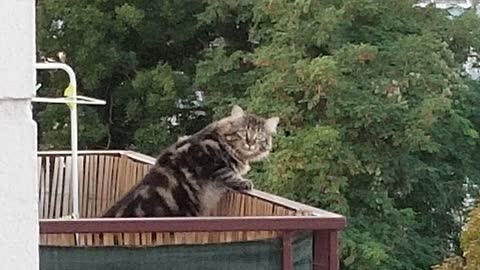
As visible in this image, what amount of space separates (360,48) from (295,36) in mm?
472

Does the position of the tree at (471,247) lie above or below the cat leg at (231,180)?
below

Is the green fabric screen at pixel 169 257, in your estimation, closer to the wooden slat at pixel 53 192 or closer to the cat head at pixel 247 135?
the cat head at pixel 247 135

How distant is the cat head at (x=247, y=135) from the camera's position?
2.86m

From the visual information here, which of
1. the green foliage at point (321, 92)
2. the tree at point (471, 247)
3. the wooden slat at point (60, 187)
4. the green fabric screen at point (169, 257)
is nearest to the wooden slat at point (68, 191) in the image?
the wooden slat at point (60, 187)

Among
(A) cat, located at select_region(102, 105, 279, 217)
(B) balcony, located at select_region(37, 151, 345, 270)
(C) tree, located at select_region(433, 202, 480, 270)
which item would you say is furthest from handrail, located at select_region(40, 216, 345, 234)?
(C) tree, located at select_region(433, 202, 480, 270)

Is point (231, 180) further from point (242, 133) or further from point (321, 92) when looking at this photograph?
point (321, 92)

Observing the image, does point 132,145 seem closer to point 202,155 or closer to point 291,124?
point 291,124

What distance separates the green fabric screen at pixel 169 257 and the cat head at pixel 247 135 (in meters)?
0.98

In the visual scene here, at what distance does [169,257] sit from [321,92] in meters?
5.30

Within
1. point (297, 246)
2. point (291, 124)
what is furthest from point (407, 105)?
point (297, 246)

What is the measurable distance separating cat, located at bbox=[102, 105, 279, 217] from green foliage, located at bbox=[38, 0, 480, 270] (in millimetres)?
3990

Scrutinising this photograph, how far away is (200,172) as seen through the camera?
8.64 ft

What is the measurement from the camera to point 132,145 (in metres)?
8.65

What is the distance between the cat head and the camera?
2863mm
